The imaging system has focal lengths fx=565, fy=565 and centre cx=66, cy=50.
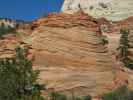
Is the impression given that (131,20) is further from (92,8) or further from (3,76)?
(3,76)

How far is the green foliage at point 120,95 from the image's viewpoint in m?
54.4

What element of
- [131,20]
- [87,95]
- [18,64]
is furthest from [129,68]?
[131,20]

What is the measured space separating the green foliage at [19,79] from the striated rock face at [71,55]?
4250 mm

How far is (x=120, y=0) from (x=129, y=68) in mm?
63491

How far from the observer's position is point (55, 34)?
6775cm

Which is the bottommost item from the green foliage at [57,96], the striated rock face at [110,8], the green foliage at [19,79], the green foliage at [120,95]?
the green foliage at [120,95]

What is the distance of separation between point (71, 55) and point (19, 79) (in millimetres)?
12322

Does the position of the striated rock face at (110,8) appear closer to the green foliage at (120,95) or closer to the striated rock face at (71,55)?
the striated rock face at (71,55)

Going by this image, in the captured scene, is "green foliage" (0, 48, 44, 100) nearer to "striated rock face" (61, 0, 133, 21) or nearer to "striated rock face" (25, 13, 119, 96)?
"striated rock face" (25, 13, 119, 96)

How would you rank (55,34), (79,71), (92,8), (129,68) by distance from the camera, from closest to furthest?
(79,71) < (55,34) < (129,68) < (92,8)

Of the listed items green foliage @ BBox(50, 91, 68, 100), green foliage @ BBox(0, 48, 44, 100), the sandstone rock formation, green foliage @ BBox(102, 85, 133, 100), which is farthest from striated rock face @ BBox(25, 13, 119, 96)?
green foliage @ BBox(0, 48, 44, 100)

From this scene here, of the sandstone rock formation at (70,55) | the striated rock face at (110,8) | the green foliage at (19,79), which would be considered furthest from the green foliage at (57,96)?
the striated rock face at (110,8)

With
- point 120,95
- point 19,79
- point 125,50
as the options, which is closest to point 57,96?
point 19,79

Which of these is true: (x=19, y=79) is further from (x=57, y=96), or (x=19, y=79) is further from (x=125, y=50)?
(x=125, y=50)
